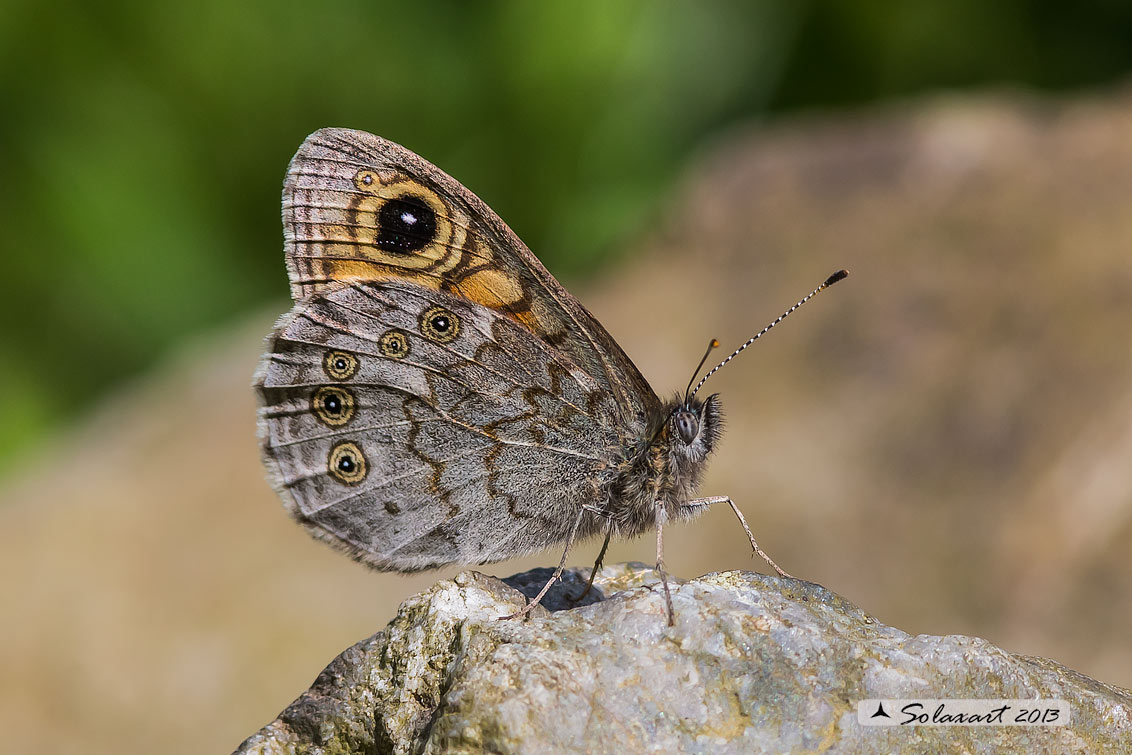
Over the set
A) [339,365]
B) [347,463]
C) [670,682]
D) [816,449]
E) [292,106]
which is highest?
[292,106]

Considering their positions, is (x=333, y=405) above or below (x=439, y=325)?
below

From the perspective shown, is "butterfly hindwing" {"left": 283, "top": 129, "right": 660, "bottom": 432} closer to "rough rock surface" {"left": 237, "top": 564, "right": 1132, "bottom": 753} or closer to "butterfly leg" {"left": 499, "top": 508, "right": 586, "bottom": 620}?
"butterfly leg" {"left": 499, "top": 508, "right": 586, "bottom": 620}

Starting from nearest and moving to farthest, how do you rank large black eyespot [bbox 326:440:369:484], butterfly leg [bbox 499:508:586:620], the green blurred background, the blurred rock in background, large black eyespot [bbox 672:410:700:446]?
butterfly leg [bbox 499:508:586:620]
large black eyespot [bbox 672:410:700:446]
large black eyespot [bbox 326:440:369:484]
the blurred rock in background
the green blurred background

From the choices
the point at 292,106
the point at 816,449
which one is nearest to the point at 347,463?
the point at 816,449

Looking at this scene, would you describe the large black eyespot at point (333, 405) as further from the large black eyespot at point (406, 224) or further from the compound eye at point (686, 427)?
the compound eye at point (686, 427)

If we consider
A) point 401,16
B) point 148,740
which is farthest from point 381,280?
point 401,16

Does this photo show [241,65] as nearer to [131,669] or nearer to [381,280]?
[131,669]

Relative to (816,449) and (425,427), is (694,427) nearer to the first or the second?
(425,427)

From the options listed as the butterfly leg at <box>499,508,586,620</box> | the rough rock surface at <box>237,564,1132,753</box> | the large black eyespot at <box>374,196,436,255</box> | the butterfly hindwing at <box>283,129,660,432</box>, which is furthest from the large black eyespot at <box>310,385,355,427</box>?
the rough rock surface at <box>237,564,1132,753</box>
